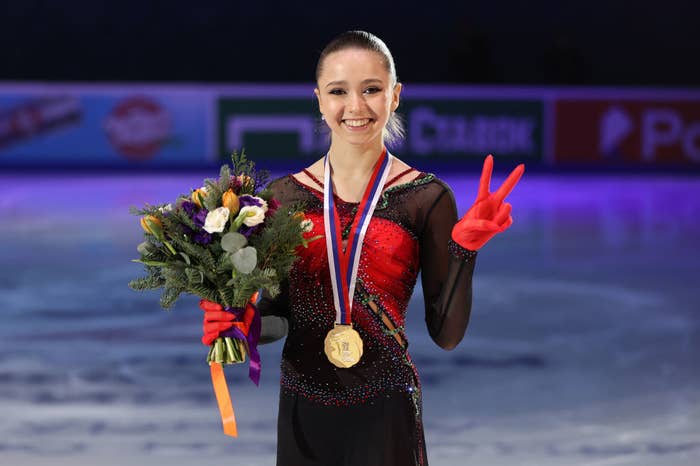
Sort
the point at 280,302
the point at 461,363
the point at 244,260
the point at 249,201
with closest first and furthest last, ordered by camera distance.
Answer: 1. the point at 244,260
2. the point at 249,201
3. the point at 280,302
4. the point at 461,363

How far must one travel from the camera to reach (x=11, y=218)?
10.6 meters

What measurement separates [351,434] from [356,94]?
68 cm

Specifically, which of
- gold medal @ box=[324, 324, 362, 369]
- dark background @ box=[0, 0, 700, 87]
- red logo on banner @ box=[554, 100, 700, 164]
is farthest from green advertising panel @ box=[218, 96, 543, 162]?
gold medal @ box=[324, 324, 362, 369]

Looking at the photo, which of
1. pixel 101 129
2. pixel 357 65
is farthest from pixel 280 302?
pixel 101 129

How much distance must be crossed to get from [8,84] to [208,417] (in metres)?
11.4

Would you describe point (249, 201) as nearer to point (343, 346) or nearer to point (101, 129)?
point (343, 346)

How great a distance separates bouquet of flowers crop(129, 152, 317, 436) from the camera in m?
2.01

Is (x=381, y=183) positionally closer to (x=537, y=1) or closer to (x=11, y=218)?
(x=11, y=218)

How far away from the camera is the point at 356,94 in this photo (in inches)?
88.0

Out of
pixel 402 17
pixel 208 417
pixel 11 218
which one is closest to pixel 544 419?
pixel 208 417

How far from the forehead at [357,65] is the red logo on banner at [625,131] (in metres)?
13.8

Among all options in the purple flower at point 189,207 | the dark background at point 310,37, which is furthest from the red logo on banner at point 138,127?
the purple flower at point 189,207

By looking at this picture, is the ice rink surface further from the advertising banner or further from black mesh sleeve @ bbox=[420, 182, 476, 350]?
the advertising banner

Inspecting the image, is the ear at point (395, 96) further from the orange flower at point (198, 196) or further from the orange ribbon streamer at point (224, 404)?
the orange ribbon streamer at point (224, 404)
